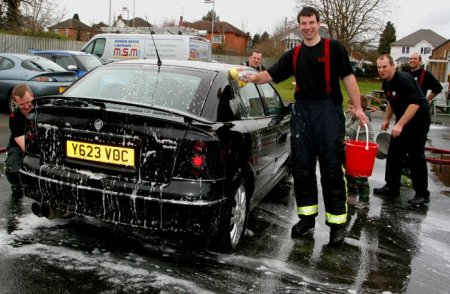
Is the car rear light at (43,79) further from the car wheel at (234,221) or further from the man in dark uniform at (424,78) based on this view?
the car wheel at (234,221)

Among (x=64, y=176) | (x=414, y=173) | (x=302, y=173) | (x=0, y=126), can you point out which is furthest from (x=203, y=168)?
(x=0, y=126)

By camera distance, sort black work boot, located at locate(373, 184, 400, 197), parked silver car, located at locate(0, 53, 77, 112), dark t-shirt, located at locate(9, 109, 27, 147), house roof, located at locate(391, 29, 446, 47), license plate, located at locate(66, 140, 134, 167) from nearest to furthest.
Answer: license plate, located at locate(66, 140, 134, 167) → dark t-shirt, located at locate(9, 109, 27, 147) → black work boot, located at locate(373, 184, 400, 197) → parked silver car, located at locate(0, 53, 77, 112) → house roof, located at locate(391, 29, 446, 47)

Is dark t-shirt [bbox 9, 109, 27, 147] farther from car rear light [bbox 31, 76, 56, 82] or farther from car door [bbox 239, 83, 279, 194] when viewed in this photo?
car rear light [bbox 31, 76, 56, 82]

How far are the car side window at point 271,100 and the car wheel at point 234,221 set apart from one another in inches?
54.1

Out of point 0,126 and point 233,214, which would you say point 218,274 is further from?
point 0,126

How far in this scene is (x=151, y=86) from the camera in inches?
157

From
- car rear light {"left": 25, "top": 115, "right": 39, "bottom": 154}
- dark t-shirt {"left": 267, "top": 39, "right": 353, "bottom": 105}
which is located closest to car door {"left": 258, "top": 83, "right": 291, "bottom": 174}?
dark t-shirt {"left": 267, "top": 39, "right": 353, "bottom": 105}

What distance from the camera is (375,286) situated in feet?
11.5

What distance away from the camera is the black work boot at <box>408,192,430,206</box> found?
592 cm

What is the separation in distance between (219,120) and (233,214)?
2.57 feet

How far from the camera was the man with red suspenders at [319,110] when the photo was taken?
4.14 meters

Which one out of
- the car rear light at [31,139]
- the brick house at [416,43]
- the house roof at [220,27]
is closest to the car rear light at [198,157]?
the car rear light at [31,139]

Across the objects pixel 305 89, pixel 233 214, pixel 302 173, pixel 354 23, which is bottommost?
pixel 233 214

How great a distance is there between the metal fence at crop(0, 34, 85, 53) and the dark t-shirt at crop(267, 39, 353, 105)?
22.7 metres
